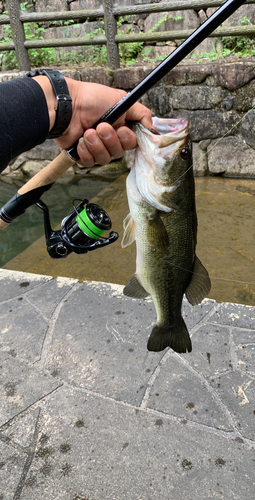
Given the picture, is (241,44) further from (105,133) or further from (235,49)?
(105,133)

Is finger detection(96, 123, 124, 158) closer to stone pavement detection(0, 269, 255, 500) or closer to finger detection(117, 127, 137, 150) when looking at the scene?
finger detection(117, 127, 137, 150)

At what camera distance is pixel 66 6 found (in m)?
8.42

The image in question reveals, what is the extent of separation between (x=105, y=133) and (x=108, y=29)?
4.96 m

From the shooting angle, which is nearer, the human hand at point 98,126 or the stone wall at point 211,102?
the human hand at point 98,126

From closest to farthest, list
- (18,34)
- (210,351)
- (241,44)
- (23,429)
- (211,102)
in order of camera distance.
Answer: (23,429) < (210,351) < (211,102) < (18,34) < (241,44)

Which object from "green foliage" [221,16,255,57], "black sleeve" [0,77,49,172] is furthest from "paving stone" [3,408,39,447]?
"green foliage" [221,16,255,57]

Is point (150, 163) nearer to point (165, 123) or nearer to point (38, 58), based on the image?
point (165, 123)

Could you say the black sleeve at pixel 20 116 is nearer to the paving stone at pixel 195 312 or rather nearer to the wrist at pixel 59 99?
the wrist at pixel 59 99

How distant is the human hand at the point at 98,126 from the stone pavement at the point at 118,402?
1.40m

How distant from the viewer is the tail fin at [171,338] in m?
1.61

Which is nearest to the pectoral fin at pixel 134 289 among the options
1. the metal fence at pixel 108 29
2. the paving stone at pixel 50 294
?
the paving stone at pixel 50 294

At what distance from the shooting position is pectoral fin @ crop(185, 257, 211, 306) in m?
1.52

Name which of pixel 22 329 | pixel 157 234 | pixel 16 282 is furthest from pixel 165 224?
pixel 16 282

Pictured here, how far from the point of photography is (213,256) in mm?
3518
